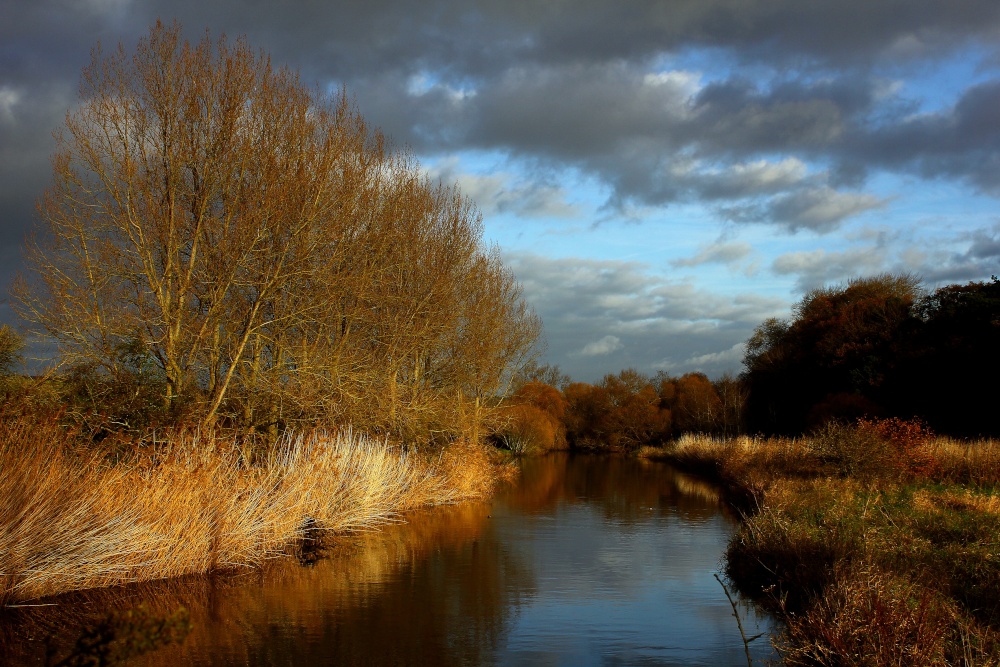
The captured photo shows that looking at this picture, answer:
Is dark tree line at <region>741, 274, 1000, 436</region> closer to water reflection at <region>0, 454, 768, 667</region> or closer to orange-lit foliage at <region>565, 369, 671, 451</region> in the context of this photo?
orange-lit foliage at <region>565, 369, 671, 451</region>

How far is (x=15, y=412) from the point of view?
12.0 meters

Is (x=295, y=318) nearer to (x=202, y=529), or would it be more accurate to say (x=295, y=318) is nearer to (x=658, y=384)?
(x=202, y=529)

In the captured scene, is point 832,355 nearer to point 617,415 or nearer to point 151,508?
point 617,415

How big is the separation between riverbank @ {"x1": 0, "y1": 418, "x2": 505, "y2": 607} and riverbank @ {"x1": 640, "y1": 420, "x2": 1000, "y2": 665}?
775 cm

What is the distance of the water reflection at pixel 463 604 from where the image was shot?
8.98m

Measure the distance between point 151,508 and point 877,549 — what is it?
10.2m

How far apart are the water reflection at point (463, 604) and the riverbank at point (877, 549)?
113 cm

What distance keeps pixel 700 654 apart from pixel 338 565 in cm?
688

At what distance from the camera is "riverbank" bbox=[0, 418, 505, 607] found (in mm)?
9781

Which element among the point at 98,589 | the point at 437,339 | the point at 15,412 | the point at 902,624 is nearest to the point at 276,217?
the point at 15,412

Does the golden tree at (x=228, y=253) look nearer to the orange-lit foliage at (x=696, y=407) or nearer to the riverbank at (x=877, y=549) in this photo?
the riverbank at (x=877, y=549)

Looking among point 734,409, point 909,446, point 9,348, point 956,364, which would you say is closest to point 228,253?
point 9,348

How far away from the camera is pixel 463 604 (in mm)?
11508

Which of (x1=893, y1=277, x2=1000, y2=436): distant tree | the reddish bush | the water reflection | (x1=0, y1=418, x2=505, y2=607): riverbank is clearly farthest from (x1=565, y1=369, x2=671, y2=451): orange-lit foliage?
(x1=0, y1=418, x2=505, y2=607): riverbank
